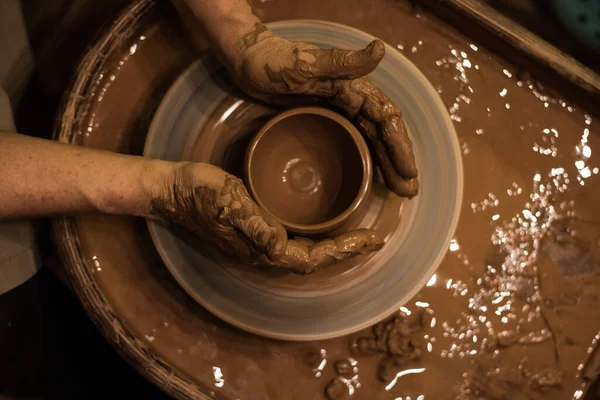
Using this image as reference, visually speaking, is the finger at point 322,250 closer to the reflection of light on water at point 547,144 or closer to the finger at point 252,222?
the finger at point 252,222

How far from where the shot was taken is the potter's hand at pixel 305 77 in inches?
51.8

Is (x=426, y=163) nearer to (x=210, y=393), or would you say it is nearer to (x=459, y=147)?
(x=459, y=147)

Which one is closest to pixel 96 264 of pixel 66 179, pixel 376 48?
pixel 66 179

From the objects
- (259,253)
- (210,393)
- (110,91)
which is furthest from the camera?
(110,91)

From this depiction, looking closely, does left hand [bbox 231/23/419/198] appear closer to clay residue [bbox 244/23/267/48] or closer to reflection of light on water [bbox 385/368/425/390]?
clay residue [bbox 244/23/267/48]

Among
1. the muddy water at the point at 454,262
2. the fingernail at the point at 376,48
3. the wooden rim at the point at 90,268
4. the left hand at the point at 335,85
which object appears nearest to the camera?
the fingernail at the point at 376,48

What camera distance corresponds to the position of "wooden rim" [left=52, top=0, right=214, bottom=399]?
1409 millimetres

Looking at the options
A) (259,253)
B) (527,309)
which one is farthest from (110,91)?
(527,309)

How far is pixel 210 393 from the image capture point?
144 centimetres

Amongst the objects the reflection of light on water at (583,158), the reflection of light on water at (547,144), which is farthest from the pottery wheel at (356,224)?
the reflection of light on water at (583,158)

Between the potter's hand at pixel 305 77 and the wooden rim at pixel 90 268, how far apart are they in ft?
0.85

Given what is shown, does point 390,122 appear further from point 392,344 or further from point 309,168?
point 392,344

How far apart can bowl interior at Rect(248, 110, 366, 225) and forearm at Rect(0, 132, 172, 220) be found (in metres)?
0.32

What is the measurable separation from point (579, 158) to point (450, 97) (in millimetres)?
462
